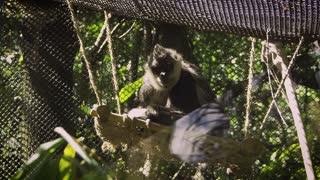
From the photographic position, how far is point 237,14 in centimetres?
176

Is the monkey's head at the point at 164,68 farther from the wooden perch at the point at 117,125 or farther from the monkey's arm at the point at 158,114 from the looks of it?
the wooden perch at the point at 117,125

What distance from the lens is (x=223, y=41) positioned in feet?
9.29

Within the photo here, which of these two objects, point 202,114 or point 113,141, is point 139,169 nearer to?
point 113,141

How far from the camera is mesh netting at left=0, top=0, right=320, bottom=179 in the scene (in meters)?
1.78

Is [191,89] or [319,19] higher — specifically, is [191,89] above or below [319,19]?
below

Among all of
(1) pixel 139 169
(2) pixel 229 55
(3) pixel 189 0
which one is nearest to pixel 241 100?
(2) pixel 229 55

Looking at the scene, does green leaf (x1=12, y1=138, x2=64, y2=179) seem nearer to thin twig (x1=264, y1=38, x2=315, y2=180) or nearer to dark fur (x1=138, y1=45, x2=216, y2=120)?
thin twig (x1=264, y1=38, x2=315, y2=180)

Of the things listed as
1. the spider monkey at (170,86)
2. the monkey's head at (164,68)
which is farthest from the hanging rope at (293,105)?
the monkey's head at (164,68)

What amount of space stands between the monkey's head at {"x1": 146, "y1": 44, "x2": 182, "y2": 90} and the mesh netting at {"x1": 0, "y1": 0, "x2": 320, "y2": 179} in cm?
18

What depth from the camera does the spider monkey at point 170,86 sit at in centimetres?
284

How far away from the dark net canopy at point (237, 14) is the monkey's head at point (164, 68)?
0.87 meters

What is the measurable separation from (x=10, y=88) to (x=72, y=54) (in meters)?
0.31

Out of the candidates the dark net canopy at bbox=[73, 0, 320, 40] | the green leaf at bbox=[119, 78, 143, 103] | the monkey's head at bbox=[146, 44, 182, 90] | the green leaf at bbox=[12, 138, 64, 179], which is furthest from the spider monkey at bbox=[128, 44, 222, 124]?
the green leaf at bbox=[12, 138, 64, 179]

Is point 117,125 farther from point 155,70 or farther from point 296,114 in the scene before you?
point 155,70
